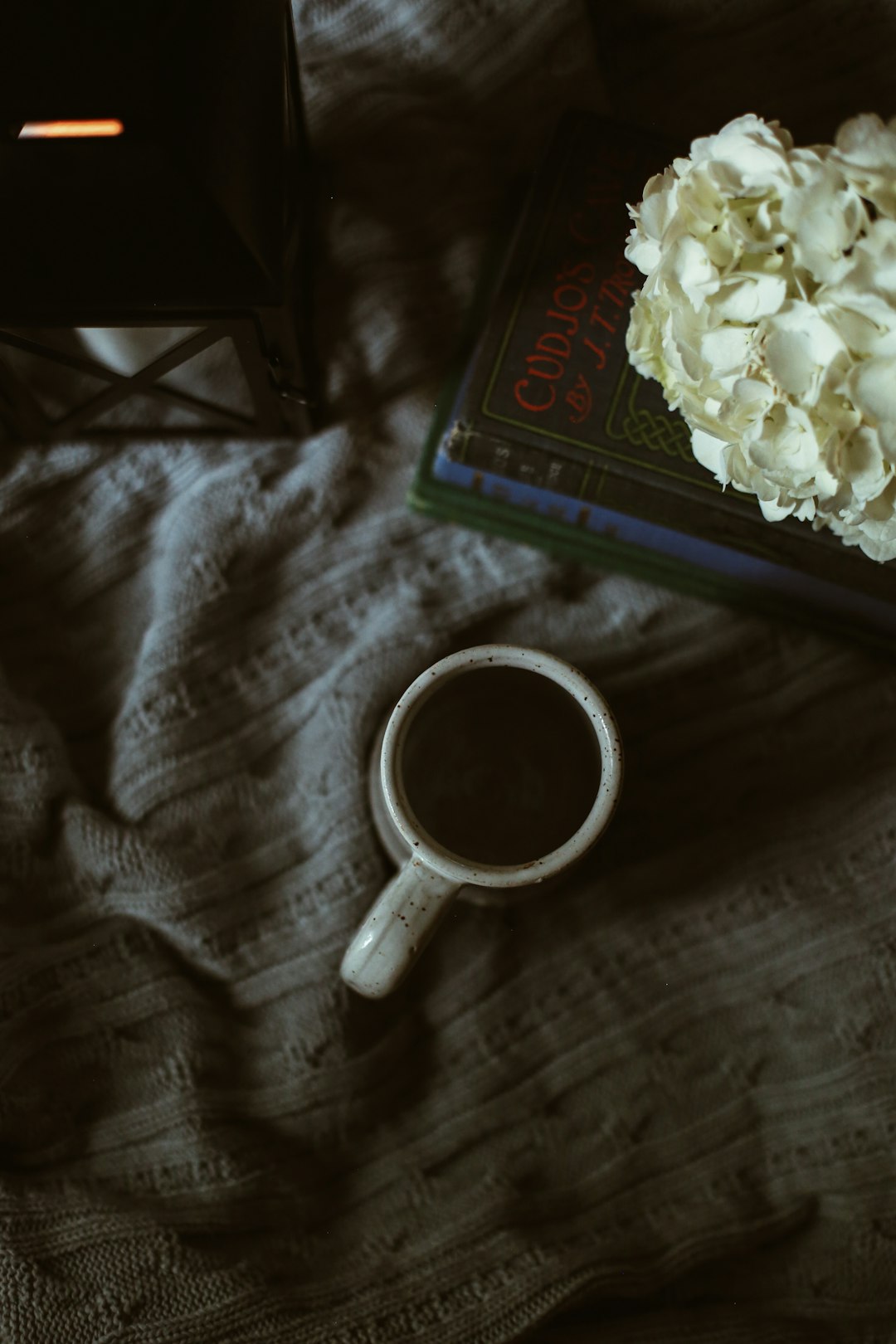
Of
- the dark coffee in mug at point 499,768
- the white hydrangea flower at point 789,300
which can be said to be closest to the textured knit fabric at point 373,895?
the dark coffee in mug at point 499,768

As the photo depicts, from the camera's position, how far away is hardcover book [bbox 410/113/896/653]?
557 mm

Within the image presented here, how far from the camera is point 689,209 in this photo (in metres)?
0.42

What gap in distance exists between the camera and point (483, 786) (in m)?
0.57

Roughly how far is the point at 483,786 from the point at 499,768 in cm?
1

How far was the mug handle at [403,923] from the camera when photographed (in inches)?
18.8

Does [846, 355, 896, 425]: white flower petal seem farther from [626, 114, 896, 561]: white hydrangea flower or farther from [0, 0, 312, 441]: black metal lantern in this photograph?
[0, 0, 312, 441]: black metal lantern

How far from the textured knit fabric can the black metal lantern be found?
72 mm

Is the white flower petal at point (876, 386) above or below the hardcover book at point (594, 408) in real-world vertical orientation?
above

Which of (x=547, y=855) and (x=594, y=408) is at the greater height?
(x=594, y=408)

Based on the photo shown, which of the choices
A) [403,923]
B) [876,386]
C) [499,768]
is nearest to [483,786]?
[499,768]

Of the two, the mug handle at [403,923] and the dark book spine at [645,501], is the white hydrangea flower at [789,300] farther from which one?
the mug handle at [403,923]

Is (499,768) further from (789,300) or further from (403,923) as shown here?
(789,300)

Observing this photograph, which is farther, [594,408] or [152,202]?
[594,408]

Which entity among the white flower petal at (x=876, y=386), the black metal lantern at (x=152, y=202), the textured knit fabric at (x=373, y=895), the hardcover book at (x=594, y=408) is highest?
the black metal lantern at (x=152, y=202)
